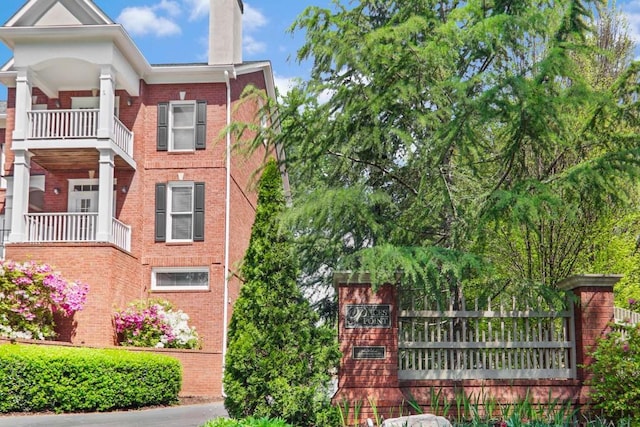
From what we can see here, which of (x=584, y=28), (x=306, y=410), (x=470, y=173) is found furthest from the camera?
(x=470, y=173)

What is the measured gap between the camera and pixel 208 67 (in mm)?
23125

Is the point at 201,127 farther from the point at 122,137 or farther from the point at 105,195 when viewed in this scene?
the point at 105,195

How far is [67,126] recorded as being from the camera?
22.0 meters

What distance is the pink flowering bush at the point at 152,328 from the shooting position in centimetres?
2048

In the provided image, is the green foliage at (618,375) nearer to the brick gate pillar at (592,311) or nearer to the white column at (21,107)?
the brick gate pillar at (592,311)

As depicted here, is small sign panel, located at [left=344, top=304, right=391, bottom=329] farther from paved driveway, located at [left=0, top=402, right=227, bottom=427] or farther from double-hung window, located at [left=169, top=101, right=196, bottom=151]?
double-hung window, located at [left=169, top=101, right=196, bottom=151]

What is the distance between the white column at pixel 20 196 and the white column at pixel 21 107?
0.51 meters

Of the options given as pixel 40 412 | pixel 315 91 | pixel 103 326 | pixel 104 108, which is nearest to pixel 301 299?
pixel 315 91

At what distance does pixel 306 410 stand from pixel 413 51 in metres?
5.51

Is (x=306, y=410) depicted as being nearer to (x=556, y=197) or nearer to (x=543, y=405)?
(x=543, y=405)

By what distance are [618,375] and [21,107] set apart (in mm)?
17291

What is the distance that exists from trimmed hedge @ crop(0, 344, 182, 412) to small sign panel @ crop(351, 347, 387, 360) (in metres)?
6.91

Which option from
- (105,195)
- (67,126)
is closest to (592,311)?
(105,195)

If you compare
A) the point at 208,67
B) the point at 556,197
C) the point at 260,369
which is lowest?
the point at 260,369
